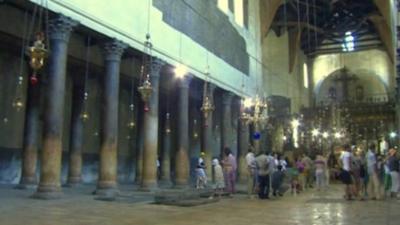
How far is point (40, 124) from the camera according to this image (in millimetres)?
16000

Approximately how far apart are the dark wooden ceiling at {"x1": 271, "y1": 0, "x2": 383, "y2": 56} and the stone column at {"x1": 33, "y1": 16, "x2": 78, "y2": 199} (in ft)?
77.2

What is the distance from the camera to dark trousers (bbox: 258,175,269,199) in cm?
1309

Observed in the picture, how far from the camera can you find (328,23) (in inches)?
1620

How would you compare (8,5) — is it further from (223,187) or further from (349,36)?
(349,36)

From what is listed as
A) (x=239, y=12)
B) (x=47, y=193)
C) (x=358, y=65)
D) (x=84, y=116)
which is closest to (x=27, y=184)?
(x=84, y=116)

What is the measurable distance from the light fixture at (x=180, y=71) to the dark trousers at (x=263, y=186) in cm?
611

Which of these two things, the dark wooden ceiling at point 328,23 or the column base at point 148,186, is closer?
the column base at point 148,186

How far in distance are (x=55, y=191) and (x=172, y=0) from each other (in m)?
9.08

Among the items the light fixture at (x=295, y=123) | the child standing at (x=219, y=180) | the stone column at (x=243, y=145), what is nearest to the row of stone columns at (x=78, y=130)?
the child standing at (x=219, y=180)

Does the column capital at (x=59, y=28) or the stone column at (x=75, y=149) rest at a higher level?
the column capital at (x=59, y=28)

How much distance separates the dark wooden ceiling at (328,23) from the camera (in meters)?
35.9

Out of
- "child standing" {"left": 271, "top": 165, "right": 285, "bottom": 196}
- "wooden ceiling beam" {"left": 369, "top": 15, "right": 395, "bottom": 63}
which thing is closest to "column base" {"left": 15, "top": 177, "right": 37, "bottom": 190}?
"child standing" {"left": 271, "top": 165, "right": 285, "bottom": 196}

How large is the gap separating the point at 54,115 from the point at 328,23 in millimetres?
34129

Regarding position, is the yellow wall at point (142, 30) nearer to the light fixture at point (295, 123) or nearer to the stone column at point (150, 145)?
the stone column at point (150, 145)
